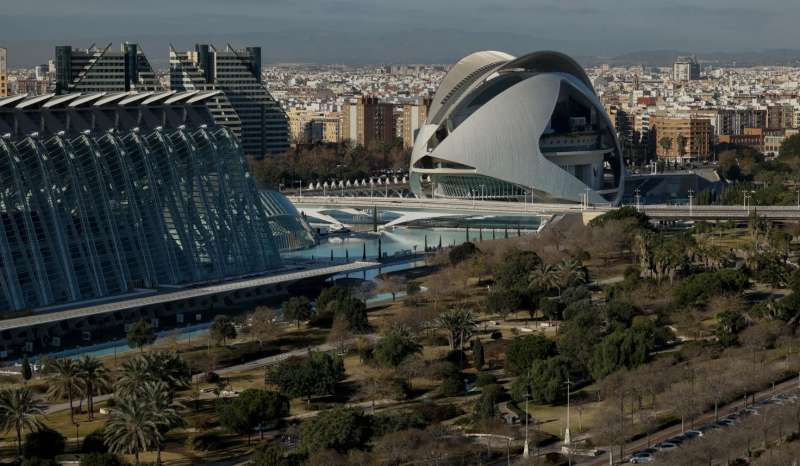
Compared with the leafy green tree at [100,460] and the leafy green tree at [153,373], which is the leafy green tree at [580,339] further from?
the leafy green tree at [100,460]

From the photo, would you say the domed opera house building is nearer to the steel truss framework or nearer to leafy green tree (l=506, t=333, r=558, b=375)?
the steel truss framework

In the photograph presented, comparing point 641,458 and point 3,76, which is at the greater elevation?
point 3,76

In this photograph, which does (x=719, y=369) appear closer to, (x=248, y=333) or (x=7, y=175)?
(x=248, y=333)

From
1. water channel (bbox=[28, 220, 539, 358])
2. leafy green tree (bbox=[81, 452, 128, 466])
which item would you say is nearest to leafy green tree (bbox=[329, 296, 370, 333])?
water channel (bbox=[28, 220, 539, 358])

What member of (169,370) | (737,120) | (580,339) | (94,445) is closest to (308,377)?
(169,370)

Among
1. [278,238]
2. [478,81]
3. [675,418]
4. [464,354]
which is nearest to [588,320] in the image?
[464,354]

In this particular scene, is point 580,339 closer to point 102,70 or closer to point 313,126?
point 102,70
